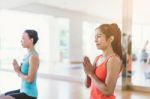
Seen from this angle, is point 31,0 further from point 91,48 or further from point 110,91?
point 110,91

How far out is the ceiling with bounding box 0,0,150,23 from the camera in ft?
22.3

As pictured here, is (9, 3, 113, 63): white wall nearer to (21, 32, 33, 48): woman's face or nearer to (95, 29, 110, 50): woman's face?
(21, 32, 33, 48): woman's face

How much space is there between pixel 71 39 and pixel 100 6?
2.04 meters

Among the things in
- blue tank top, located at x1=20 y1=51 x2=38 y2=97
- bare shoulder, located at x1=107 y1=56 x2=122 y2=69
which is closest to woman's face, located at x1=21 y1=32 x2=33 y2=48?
blue tank top, located at x1=20 y1=51 x2=38 y2=97

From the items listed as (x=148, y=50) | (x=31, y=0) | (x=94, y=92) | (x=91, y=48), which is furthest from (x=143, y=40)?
(x=94, y=92)

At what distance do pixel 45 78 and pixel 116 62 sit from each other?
22.3 ft

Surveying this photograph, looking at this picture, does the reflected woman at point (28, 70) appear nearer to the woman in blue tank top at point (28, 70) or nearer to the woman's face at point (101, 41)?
the woman in blue tank top at point (28, 70)

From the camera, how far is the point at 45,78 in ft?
27.6

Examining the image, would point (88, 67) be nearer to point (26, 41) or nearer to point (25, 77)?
point (25, 77)

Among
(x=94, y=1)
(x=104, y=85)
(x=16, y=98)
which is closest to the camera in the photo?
(x=104, y=85)

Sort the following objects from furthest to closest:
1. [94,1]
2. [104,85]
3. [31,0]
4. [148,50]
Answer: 1. [31,0]
2. [94,1]
3. [148,50]
4. [104,85]

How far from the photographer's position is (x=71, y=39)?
362 inches

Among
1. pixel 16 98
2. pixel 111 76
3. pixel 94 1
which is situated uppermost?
pixel 94 1

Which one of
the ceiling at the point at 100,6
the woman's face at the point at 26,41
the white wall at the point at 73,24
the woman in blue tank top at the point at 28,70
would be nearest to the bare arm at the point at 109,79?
the woman in blue tank top at the point at 28,70
